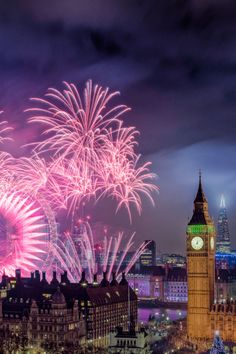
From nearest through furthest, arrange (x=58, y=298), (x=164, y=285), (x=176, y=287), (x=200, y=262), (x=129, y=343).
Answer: (x=129, y=343) → (x=58, y=298) → (x=200, y=262) → (x=176, y=287) → (x=164, y=285)

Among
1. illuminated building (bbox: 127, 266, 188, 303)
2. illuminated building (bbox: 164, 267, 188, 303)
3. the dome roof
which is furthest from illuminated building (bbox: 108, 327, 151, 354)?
illuminated building (bbox: 164, 267, 188, 303)

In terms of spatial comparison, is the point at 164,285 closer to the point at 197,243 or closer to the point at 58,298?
the point at 197,243

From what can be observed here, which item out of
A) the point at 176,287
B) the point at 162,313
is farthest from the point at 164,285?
the point at 162,313

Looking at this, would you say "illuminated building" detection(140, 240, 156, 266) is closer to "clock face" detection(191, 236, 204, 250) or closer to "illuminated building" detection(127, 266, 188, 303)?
"illuminated building" detection(127, 266, 188, 303)

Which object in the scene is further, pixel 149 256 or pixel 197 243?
pixel 149 256

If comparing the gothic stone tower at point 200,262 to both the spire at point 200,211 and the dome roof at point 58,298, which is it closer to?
the spire at point 200,211

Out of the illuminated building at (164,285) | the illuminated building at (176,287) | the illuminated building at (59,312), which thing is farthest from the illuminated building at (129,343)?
the illuminated building at (176,287)
